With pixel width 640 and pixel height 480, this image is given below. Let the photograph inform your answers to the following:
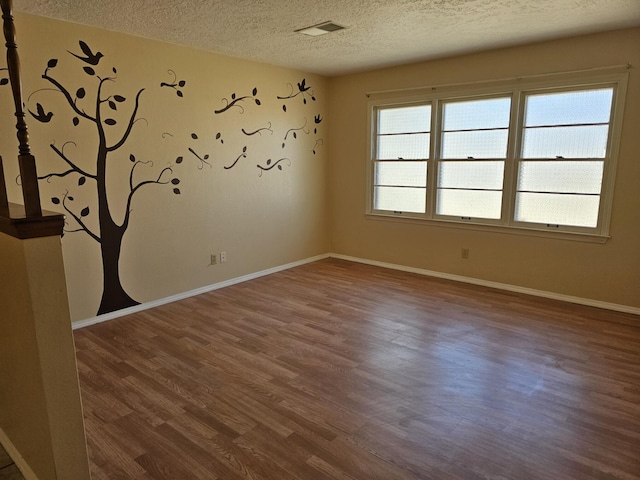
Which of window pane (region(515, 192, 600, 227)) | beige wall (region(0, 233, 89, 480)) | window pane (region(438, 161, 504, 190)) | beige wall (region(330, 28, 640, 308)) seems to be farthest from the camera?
window pane (region(438, 161, 504, 190))

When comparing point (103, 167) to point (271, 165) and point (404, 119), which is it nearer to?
point (271, 165)

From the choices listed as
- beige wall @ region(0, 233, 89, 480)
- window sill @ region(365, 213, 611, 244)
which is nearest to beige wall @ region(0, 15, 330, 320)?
window sill @ region(365, 213, 611, 244)

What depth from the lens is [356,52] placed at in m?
4.35

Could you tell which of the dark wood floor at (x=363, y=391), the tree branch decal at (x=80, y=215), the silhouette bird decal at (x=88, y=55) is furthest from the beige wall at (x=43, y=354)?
the silhouette bird decal at (x=88, y=55)

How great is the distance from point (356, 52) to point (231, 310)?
2944mm

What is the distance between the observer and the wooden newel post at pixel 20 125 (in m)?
1.30

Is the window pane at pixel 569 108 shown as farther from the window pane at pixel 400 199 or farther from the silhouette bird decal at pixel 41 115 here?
the silhouette bird decal at pixel 41 115

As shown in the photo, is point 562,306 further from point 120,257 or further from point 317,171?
point 120,257

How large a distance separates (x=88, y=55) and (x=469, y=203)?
4.02m

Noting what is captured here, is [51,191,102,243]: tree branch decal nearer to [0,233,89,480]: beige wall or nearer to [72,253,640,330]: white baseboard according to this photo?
[72,253,640,330]: white baseboard

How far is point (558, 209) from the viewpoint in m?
4.16

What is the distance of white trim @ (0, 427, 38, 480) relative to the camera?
1775mm

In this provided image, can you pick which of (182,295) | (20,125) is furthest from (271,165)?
(20,125)

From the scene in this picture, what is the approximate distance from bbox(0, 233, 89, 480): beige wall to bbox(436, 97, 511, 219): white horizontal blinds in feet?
13.8
